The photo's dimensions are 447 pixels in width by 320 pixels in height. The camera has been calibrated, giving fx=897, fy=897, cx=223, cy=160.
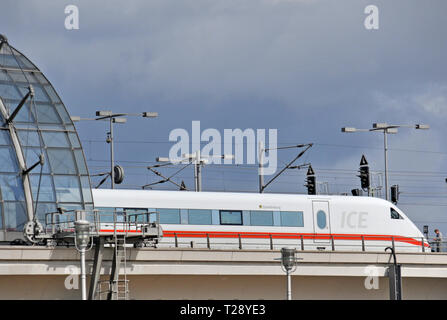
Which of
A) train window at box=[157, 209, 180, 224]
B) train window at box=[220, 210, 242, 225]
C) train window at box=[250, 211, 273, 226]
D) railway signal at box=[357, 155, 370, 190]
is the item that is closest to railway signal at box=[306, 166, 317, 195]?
railway signal at box=[357, 155, 370, 190]

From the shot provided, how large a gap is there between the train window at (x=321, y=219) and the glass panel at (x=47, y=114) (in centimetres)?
1609

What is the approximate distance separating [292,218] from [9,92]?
1741 cm

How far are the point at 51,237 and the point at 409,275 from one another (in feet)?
62.8

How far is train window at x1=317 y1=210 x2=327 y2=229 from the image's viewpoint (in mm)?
51253

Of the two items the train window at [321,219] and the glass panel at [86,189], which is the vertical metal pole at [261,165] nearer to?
the train window at [321,219]

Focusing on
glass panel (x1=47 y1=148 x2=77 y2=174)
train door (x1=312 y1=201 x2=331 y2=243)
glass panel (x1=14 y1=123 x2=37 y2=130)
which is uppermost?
glass panel (x1=14 y1=123 x2=37 y2=130)

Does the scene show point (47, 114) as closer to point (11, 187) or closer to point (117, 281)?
point (11, 187)

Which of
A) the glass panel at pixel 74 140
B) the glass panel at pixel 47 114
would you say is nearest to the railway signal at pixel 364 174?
the glass panel at pixel 74 140

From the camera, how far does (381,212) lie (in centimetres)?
5341

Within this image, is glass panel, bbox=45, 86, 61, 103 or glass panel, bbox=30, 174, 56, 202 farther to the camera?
glass panel, bbox=45, 86, 61, 103

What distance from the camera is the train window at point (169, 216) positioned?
47188mm

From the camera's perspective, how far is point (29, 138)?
43.0 meters

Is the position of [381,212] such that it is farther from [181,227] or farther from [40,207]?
[40,207]

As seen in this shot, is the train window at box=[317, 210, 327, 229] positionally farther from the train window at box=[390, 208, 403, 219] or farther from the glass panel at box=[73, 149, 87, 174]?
the glass panel at box=[73, 149, 87, 174]
